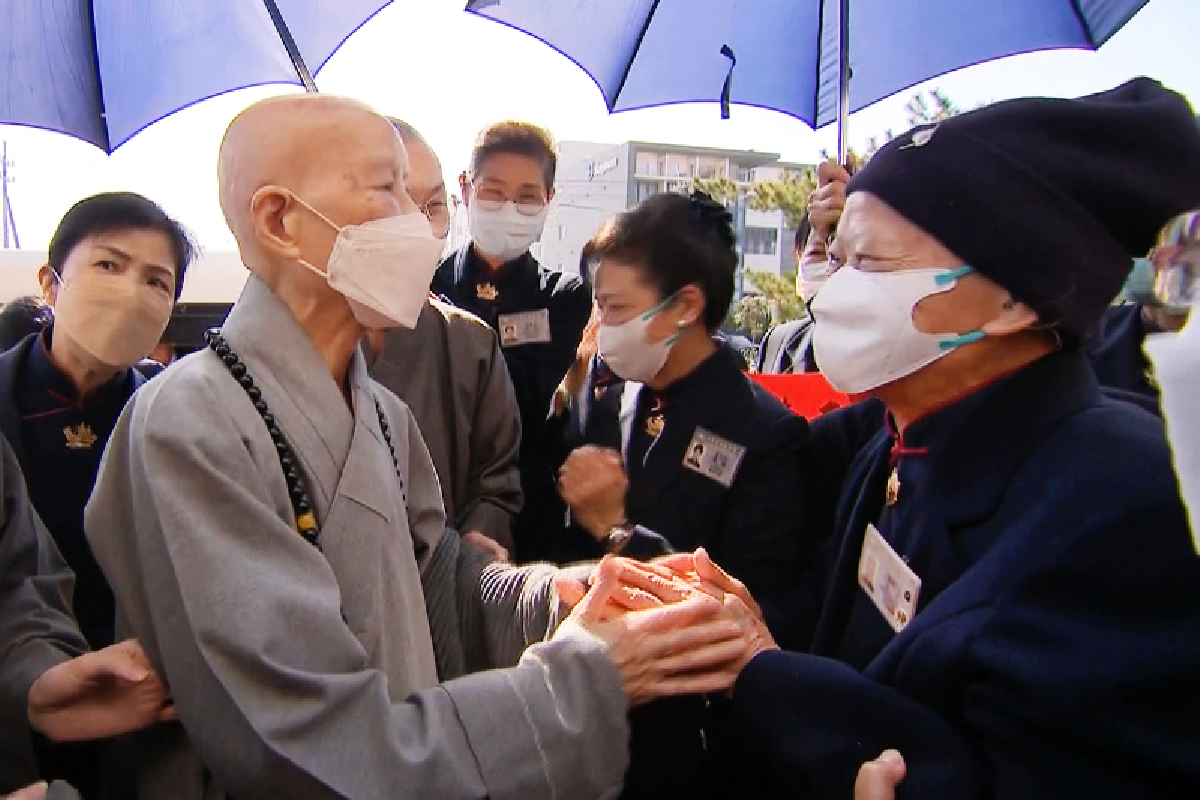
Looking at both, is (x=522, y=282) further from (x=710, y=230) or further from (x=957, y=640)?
(x=957, y=640)

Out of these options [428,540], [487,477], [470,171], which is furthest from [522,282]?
[428,540]

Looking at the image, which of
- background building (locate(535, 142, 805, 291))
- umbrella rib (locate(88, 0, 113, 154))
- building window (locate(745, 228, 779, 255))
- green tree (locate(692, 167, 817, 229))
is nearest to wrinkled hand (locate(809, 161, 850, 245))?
umbrella rib (locate(88, 0, 113, 154))

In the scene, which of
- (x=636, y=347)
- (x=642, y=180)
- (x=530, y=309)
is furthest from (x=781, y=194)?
(x=636, y=347)

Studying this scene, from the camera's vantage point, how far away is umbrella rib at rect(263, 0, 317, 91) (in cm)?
262

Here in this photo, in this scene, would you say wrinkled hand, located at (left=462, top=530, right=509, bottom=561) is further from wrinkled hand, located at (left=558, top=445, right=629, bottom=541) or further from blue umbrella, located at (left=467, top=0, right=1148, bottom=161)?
blue umbrella, located at (left=467, top=0, right=1148, bottom=161)

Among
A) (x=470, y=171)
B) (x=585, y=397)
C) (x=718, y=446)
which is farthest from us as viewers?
(x=470, y=171)

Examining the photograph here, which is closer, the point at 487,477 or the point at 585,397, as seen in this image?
the point at 487,477

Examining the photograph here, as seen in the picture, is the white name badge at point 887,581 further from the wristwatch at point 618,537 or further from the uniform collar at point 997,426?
the wristwatch at point 618,537

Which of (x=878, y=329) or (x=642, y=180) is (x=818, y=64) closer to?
(x=878, y=329)

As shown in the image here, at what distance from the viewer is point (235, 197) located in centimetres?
139

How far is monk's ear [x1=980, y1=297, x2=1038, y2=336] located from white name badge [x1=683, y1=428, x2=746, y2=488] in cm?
84

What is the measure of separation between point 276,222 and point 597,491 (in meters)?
1.12

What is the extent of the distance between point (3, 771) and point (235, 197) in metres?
1.08

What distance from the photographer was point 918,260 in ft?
4.68
